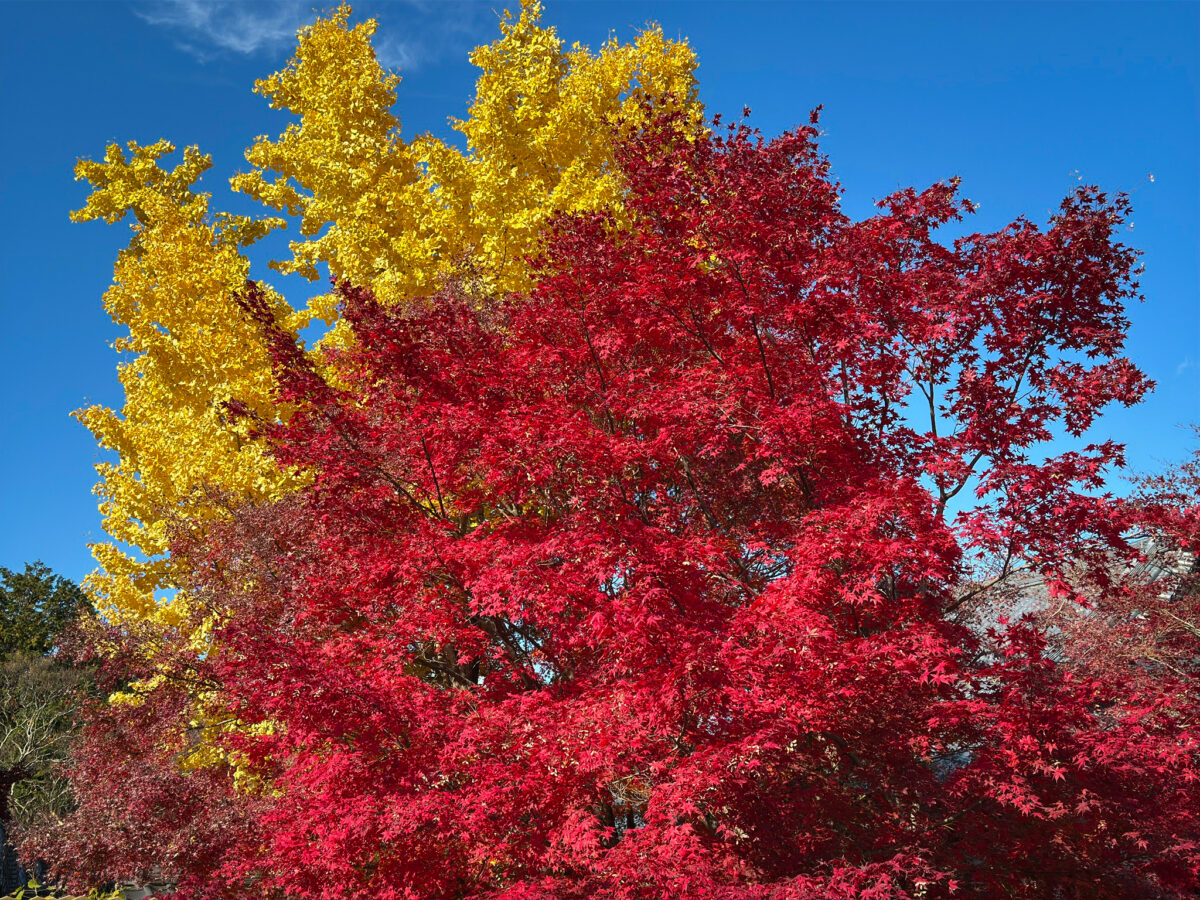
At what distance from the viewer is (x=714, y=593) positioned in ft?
27.0

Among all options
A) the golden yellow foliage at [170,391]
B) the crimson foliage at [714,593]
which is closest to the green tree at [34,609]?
the golden yellow foliage at [170,391]

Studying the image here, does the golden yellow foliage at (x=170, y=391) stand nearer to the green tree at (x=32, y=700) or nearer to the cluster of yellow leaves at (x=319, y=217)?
the cluster of yellow leaves at (x=319, y=217)

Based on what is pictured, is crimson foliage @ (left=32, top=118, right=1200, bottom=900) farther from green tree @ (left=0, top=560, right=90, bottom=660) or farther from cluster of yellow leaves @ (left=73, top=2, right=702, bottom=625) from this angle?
green tree @ (left=0, top=560, right=90, bottom=660)

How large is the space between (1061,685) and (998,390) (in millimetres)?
2763

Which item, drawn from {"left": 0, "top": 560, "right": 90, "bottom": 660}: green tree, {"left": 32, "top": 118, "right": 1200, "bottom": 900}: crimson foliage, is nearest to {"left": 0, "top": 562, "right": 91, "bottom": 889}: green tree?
{"left": 0, "top": 560, "right": 90, "bottom": 660}: green tree

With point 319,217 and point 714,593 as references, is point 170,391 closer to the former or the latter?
point 319,217

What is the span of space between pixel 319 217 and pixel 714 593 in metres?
11.0

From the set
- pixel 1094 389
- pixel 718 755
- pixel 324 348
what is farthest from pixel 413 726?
pixel 324 348

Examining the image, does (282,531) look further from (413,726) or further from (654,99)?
(654,99)

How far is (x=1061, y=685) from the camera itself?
6.60 metres

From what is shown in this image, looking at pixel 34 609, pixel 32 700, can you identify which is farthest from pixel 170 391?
pixel 34 609

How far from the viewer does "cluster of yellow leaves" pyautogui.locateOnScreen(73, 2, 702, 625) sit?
41.2ft

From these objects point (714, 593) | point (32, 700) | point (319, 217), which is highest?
point (319, 217)

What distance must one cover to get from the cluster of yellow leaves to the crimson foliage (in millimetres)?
3590
